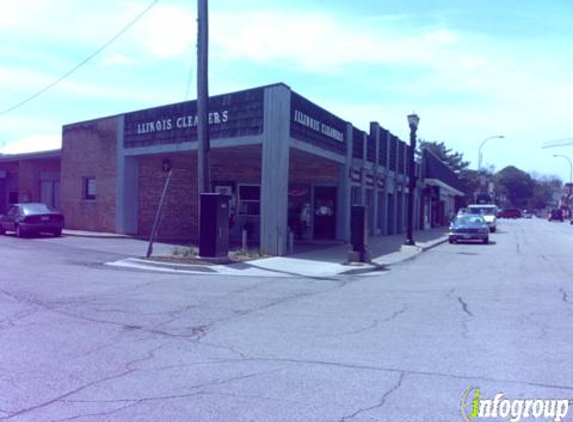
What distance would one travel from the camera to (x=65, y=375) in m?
6.42

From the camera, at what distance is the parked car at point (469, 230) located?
32.2 metres

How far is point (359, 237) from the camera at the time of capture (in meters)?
18.9

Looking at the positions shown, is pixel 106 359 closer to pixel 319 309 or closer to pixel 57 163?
pixel 319 309

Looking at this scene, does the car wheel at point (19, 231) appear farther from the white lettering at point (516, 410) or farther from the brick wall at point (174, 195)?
the white lettering at point (516, 410)

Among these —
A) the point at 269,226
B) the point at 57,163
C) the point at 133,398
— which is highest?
the point at 57,163

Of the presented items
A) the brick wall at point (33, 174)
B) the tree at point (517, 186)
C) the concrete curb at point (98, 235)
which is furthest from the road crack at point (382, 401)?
the tree at point (517, 186)

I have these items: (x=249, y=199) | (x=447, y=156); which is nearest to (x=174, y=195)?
(x=249, y=199)

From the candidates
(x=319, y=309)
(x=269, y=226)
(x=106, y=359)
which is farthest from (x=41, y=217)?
(x=106, y=359)

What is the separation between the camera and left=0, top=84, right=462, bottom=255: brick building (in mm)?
22594

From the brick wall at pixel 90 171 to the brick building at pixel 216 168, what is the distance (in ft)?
0.16

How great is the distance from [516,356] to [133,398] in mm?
4375

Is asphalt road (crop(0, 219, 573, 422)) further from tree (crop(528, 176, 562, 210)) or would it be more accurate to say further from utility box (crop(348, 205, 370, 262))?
tree (crop(528, 176, 562, 210))

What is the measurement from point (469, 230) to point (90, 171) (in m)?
19.0

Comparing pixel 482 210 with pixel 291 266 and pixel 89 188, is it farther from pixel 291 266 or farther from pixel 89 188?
pixel 291 266
